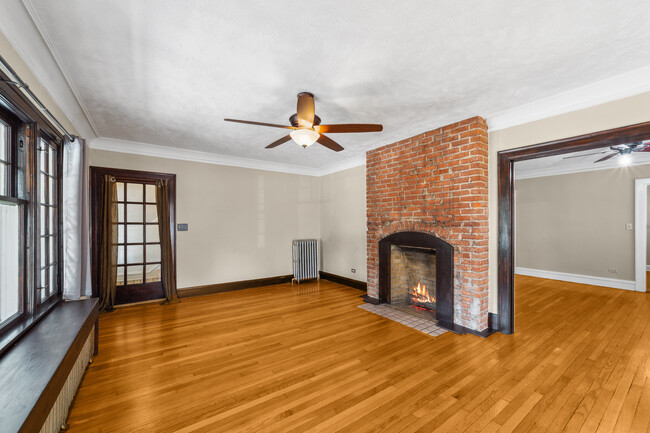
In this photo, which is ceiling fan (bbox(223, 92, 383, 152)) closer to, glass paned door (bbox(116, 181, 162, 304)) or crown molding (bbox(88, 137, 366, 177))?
crown molding (bbox(88, 137, 366, 177))

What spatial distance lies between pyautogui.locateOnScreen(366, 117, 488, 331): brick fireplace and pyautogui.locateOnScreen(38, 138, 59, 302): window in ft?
13.3

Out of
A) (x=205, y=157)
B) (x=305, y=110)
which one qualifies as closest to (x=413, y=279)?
(x=305, y=110)

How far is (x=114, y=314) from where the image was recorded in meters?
4.03

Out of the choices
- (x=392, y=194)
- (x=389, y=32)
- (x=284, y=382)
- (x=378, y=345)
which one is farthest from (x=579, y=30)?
(x=284, y=382)

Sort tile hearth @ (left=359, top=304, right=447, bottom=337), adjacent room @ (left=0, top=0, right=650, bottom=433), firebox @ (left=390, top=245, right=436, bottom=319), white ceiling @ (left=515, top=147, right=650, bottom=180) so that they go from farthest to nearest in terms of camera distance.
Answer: white ceiling @ (left=515, top=147, right=650, bottom=180)
firebox @ (left=390, top=245, right=436, bottom=319)
tile hearth @ (left=359, top=304, right=447, bottom=337)
adjacent room @ (left=0, top=0, right=650, bottom=433)

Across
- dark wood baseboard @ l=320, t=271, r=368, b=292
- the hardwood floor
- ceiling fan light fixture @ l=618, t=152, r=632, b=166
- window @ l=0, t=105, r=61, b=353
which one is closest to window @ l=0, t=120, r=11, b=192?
window @ l=0, t=105, r=61, b=353

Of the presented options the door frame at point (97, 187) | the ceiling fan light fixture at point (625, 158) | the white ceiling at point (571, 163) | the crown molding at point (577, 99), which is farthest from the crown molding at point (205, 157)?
the ceiling fan light fixture at point (625, 158)

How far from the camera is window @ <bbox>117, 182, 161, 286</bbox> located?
178 inches

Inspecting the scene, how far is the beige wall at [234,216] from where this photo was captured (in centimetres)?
483

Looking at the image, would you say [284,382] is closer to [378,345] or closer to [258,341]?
[258,341]

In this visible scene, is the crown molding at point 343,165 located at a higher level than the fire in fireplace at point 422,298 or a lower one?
higher

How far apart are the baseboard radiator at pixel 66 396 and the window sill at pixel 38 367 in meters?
0.21

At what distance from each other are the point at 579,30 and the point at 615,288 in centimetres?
579

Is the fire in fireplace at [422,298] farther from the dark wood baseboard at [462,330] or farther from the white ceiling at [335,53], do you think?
the white ceiling at [335,53]
